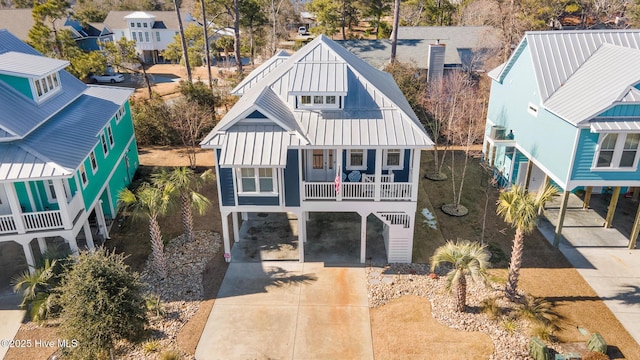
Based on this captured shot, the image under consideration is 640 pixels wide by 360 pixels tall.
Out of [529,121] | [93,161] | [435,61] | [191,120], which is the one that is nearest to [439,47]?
[435,61]

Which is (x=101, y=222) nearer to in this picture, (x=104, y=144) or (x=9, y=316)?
(x=104, y=144)

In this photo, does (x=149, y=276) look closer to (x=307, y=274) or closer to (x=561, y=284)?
(x=307, y=274)

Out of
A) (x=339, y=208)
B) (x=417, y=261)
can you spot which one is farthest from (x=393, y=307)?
(x=339, y=208)

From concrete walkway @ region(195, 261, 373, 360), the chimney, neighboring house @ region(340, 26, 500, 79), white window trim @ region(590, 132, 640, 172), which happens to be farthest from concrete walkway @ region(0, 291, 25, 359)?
the chimney

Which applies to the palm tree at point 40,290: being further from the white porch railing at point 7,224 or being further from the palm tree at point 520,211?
the palm tree at point 520,211

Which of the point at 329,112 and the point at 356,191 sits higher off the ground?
the point at 329,112

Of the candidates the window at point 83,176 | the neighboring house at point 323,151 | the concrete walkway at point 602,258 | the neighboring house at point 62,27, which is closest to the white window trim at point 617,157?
the concrete walkway at point 602,258

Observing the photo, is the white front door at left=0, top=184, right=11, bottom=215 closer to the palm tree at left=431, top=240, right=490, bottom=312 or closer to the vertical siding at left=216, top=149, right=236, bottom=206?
the vertical siding at left=216, top=149, right=236, bottom=206
